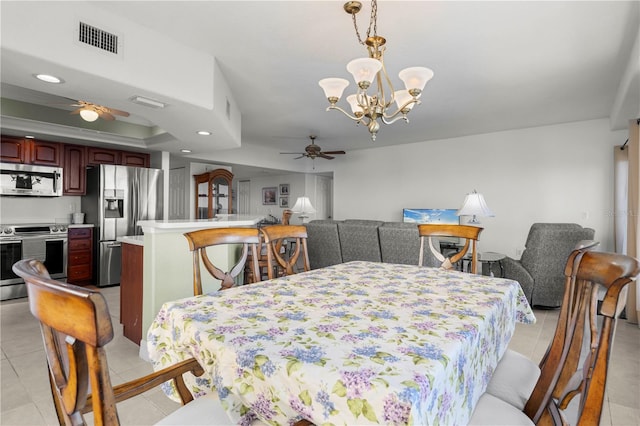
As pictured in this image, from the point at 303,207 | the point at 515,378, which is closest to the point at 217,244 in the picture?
the point at 515,378

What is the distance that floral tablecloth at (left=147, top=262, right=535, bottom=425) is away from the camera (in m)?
0.71

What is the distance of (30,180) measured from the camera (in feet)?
14.9

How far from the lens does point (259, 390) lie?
2.69 ft

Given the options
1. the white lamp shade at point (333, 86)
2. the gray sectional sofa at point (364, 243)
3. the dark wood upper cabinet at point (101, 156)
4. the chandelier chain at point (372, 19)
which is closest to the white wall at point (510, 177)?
the gray sectional sofa at point (364, 243)

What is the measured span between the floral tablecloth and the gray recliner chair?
2610 mm

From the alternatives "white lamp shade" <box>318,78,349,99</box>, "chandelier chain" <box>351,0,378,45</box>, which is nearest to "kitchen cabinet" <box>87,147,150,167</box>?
"white lamp shade" <box>318,78,349,99</box>

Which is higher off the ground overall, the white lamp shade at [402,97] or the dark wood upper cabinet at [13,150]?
the white lamp shade at [402,97]

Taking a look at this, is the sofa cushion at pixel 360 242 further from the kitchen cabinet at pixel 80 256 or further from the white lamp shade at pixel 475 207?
the kitchen cabinet at pixel 80 256

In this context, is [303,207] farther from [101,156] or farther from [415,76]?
[415,76]

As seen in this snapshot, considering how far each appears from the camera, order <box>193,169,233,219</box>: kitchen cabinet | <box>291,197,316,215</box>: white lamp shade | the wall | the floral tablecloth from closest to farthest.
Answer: the floral tablecloth
<box>291,197,316,215</box>: white lamp shade
<box>193,169,233,219</box>: kitchen cabinet
the wall

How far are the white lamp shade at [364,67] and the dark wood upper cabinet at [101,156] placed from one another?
4.75 metres

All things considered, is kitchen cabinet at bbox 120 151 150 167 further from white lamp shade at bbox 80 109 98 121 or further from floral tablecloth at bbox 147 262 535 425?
floral tablecloth at bbox 147 262 535 425

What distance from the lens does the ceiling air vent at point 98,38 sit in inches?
81.9

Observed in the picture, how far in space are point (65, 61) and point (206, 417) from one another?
2.20 meters
